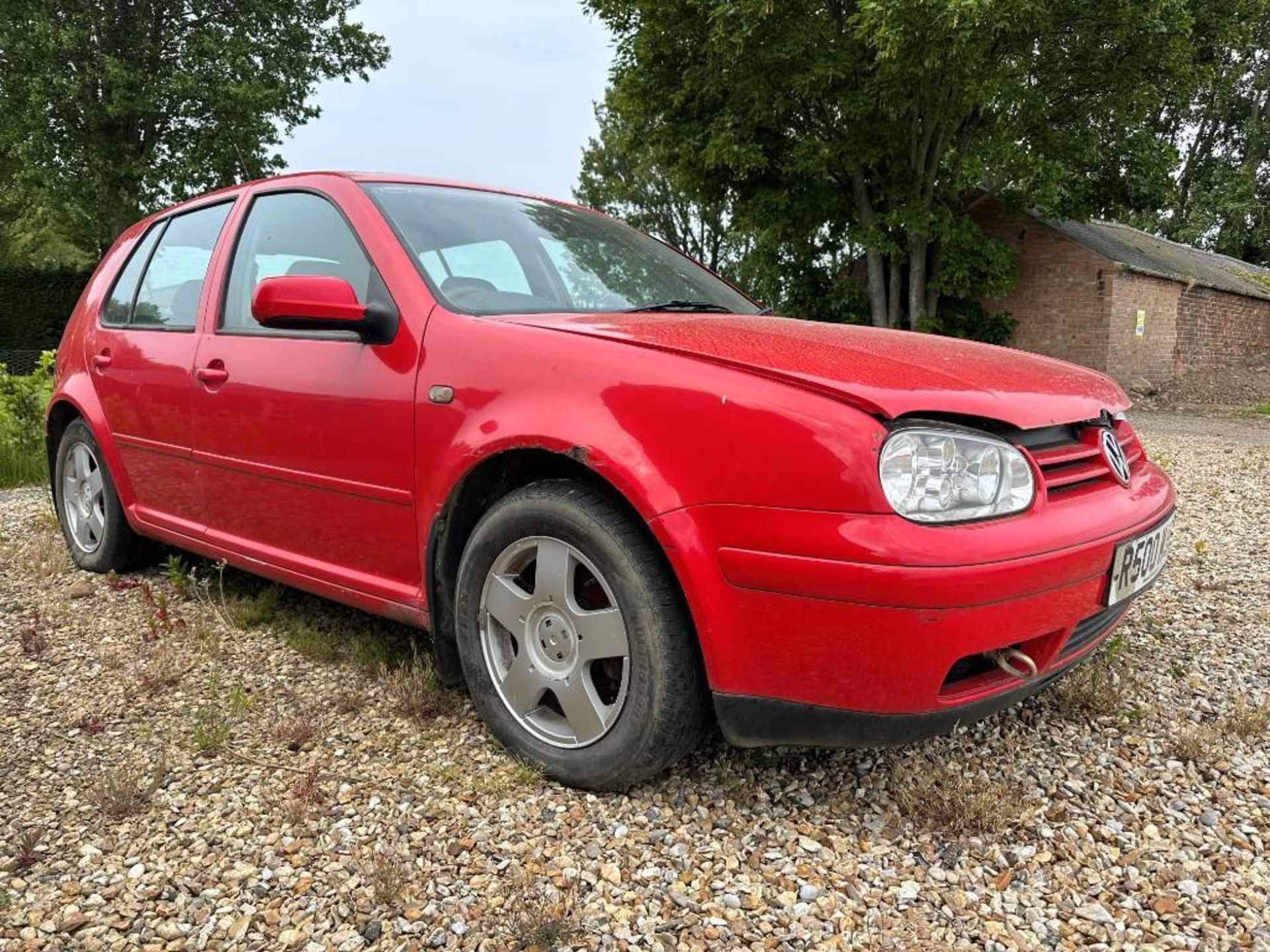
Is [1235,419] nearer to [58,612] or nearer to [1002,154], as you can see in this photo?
[1002,154]

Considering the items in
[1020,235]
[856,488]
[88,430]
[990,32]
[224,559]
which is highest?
[990,32]

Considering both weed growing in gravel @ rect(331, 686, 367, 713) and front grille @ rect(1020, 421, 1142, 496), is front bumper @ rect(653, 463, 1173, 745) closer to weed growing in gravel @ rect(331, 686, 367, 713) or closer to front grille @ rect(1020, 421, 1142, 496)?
front grille @ rect(1020, 421, 1142, 496)

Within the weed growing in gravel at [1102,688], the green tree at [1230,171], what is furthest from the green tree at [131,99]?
the green tree at [1230,171]

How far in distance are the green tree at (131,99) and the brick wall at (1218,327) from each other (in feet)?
71.9

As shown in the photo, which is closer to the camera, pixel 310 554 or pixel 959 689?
pixel 959 689

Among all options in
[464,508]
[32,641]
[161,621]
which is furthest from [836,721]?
[32,641]

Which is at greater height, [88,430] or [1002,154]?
[1002,154]

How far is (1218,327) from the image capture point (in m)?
20.8

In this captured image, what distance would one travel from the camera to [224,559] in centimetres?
315

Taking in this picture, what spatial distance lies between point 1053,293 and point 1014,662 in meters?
18.1

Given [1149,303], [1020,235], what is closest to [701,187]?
[1020,235]

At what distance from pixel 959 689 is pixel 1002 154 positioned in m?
14.2

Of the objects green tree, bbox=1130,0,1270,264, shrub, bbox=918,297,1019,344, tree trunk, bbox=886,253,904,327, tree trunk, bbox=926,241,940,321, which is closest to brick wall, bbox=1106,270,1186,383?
shrub, bbox=918,297,1019,344

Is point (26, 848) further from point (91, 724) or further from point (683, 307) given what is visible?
point (683, 307)
